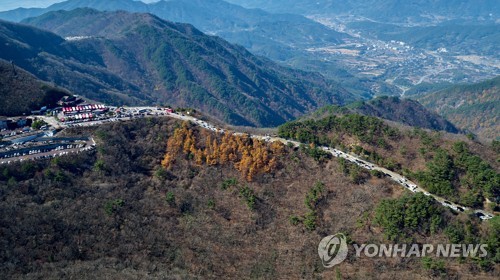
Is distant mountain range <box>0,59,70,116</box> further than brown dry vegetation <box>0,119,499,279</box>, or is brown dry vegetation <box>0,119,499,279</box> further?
distant mountain range <box>0,59,70,116</box>

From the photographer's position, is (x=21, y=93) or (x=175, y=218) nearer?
(x=175, y=218)

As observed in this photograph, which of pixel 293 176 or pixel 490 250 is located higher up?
pixel 293 176

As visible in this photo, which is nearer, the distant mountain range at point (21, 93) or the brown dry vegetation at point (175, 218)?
the brown dry vegetation at point (175, 218)

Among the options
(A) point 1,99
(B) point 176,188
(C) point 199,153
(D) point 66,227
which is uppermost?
(A) point 1,99

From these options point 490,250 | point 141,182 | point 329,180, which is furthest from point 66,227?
point 490,250

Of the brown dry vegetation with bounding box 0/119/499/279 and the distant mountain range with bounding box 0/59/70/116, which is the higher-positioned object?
the distant mountain range with bounding box 0/59/70/116

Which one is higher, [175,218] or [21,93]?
[21,93]

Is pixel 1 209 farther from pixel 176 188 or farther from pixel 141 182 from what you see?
pixel 176 188

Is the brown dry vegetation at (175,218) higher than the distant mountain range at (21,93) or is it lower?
lower
